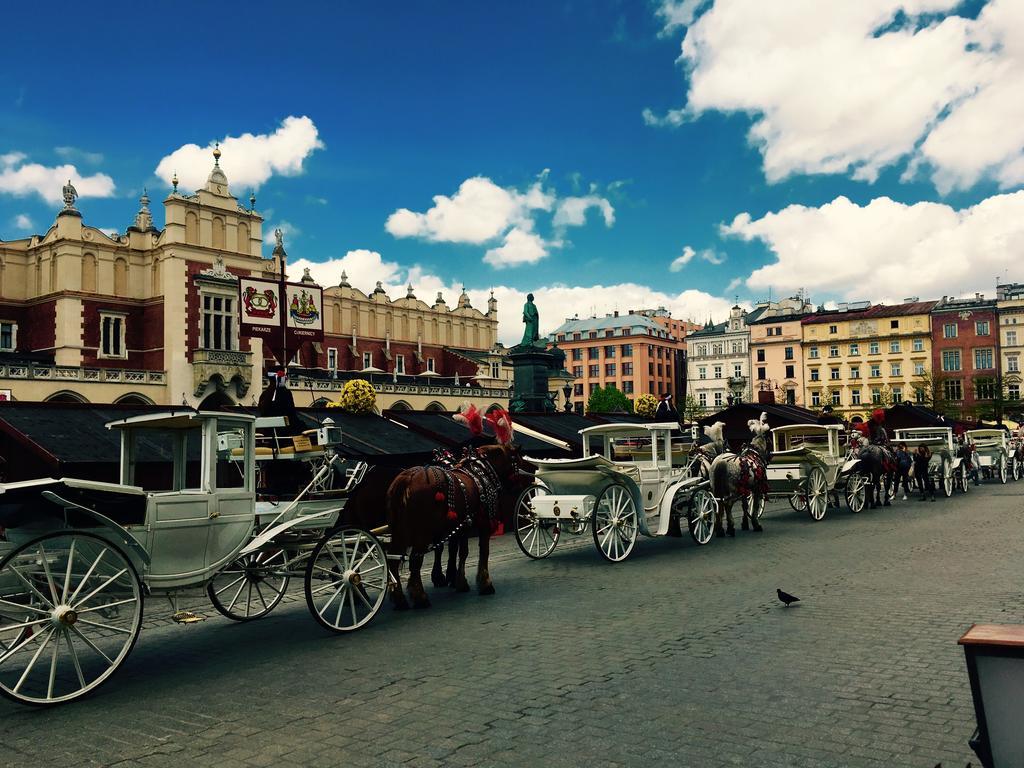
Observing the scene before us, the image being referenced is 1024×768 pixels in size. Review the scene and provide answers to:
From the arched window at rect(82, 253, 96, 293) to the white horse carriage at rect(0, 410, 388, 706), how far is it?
4250cm

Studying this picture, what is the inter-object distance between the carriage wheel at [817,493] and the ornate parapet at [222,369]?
3608 cm

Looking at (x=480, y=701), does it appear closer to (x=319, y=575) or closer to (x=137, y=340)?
(x=319, y=575)

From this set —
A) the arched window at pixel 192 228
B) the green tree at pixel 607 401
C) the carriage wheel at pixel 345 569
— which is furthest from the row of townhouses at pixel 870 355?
the carriage wheel at pixel 345 569

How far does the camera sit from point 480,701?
6203 mm

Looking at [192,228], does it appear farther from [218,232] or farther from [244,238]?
[244,238]

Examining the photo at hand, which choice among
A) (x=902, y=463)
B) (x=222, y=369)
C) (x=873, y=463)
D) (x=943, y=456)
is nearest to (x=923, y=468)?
(x=902, y=463)

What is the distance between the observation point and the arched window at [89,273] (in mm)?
46500

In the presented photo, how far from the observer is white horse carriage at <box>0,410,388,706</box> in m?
6.35

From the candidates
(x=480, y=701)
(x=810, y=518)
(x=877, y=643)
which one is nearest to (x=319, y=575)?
(x=480, y=701)

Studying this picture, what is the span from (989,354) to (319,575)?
85.9m

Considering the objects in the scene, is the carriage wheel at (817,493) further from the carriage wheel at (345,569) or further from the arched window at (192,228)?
the arched window at (192,228)

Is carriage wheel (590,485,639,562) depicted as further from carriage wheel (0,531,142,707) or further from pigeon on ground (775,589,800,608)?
carriage wheel (0,531,142,707)

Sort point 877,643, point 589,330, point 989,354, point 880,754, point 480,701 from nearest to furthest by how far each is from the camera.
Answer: point 880,754 → point 480,701 → point 877,643 → point 989,354 → point 589,330

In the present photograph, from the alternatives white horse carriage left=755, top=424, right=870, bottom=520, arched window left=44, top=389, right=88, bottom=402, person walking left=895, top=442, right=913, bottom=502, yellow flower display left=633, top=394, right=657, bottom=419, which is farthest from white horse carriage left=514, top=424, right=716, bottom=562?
arched window left=44, top=389, right=88, bottom=402
